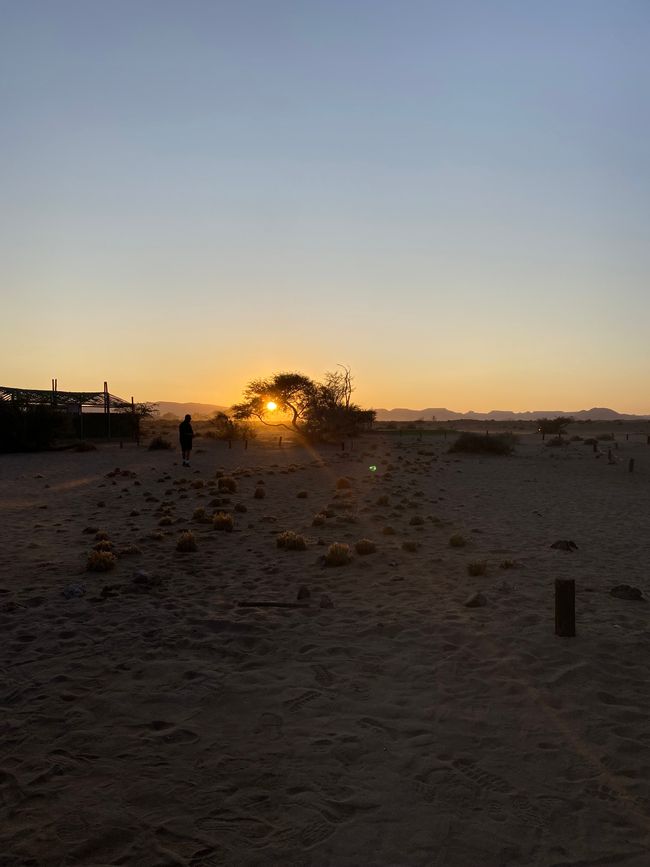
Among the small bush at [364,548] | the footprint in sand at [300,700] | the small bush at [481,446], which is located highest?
the small bush at [481,446]

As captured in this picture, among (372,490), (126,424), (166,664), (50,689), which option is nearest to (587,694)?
(166,664)

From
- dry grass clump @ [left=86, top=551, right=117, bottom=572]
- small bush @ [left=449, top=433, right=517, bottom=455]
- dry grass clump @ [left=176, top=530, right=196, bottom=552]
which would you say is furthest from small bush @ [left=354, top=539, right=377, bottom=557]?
small bush @ [left=449, top=433, right=517, bottom=455]

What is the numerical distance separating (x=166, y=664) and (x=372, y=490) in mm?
14851

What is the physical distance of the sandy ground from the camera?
3758 mm

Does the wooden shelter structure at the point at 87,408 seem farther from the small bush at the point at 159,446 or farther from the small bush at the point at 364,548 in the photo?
the small bush at the point at 364,548

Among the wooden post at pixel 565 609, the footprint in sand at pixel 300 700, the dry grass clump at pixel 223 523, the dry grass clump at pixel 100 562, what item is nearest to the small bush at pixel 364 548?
the dry grass clump at pixel 223 523

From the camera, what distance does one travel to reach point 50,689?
18.5 feet

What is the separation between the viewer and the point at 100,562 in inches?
388

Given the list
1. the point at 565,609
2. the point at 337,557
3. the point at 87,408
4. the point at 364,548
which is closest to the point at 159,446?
the point at 87,408

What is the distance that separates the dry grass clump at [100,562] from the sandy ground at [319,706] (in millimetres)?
196

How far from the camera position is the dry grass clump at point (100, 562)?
9828 millimetres

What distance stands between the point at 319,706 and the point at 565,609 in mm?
3198

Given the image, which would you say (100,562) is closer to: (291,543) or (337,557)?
(291,543)

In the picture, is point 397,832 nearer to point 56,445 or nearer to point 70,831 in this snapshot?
point 70,831
